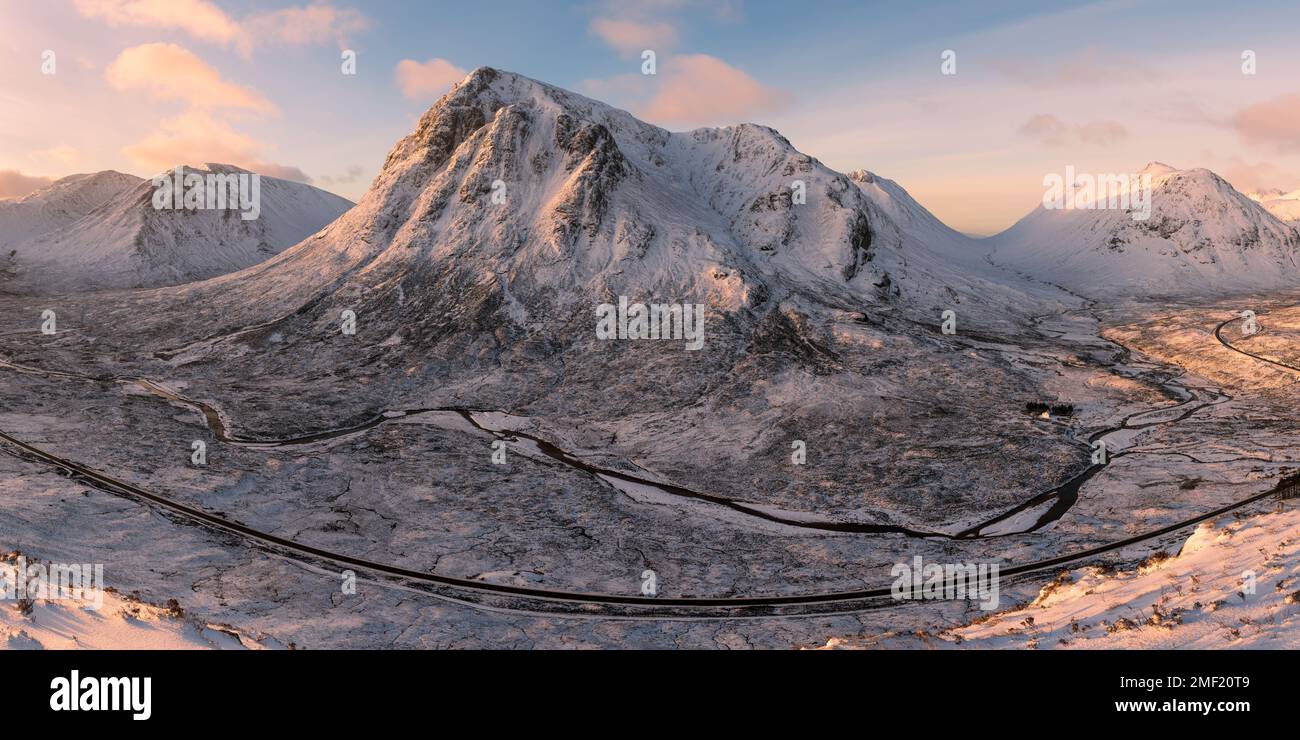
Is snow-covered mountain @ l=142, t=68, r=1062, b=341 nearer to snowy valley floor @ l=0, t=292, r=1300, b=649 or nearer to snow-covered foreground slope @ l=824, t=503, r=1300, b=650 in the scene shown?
snowy valley floor @ l=0, t=292, r=1300, b=649

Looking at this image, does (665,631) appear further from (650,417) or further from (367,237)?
(367,237)

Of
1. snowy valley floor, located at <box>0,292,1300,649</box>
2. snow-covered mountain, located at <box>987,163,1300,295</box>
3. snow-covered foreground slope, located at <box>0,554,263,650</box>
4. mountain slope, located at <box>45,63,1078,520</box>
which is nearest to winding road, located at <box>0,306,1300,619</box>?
snowy valley floor, located at <box>0,292,1300,649</box>

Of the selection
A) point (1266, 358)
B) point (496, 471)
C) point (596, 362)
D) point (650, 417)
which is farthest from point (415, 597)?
point (1266, 358)

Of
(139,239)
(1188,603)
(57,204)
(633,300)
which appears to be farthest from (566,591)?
(57,204)

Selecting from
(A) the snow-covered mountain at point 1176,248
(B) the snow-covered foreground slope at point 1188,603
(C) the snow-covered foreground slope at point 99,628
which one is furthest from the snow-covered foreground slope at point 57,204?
(A) the snow-covered mountain at point 1176,248

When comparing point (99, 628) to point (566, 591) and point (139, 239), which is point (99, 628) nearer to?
point (566, 591)
